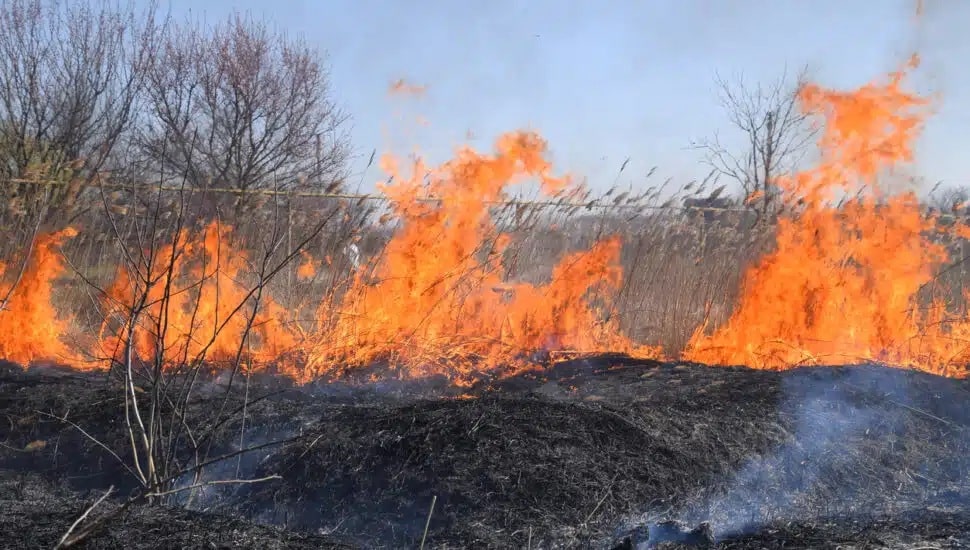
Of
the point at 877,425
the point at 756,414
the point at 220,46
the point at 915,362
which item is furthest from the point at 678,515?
the point at 220,46

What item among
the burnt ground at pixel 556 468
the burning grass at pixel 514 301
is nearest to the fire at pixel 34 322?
the burning grass at pixel 514 301

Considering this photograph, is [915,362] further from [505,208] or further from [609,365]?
[505,208]

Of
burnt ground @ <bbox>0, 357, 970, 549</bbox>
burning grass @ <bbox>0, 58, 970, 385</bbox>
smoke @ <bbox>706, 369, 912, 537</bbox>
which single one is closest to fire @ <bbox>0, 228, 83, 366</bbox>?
burning grass @ <bbox>0, 58, 970, 385</bbox>

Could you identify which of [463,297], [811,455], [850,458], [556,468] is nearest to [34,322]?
[463,297]

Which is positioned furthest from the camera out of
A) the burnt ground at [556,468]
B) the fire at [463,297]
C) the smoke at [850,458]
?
the fire at [463,297]

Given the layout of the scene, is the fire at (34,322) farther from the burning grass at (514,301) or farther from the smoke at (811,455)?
the smoke at (811,455)

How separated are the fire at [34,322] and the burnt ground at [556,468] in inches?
89.1

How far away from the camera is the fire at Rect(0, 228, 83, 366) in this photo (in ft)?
26.1

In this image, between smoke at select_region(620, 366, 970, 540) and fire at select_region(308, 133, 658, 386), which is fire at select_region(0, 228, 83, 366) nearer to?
fire at select_region(308, 133, 658, 386)

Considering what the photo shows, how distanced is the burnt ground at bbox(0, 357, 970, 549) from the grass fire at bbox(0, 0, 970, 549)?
20 mm

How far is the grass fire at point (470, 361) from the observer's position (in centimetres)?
384

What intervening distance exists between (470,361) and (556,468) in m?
3.46

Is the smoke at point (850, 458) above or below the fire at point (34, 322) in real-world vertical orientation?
below

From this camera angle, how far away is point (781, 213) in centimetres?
924
